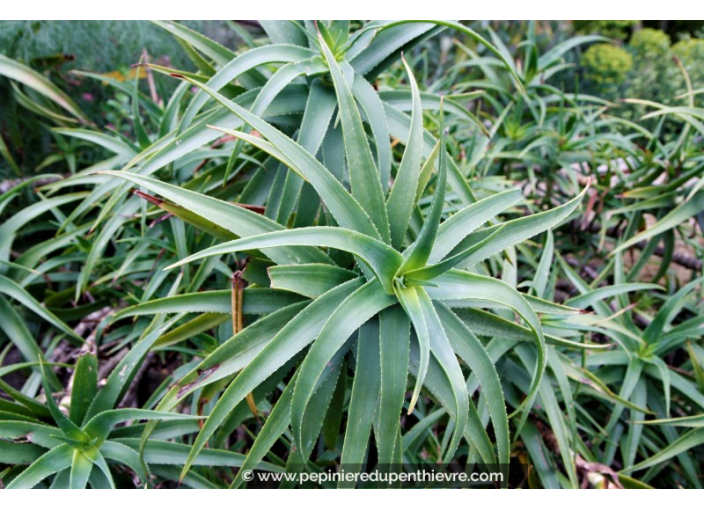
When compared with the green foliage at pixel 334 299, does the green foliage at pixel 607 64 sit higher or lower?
higher

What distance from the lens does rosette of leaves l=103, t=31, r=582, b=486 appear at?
0.58 meters

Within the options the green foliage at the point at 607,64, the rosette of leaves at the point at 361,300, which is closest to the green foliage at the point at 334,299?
the rosette of leaves at the point at 361,300

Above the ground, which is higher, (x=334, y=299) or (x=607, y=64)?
(x=607, y=64)

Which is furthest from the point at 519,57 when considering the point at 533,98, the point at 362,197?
the point at 362,197

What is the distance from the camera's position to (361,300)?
599mm

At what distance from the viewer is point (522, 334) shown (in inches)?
28.0

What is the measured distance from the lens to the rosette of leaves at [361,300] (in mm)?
583

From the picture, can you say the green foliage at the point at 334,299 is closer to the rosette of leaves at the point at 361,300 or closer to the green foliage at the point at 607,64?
the rosette of leaves at the point at 361,300

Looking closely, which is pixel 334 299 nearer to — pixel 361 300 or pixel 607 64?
pixel 361 300

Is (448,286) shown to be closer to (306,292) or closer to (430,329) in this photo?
(430,329)

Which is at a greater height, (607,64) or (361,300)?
(607,64)

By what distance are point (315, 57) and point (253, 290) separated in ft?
1.20

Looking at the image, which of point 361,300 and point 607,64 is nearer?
point 361,300

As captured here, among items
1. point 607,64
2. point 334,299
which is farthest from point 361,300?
point 607,64
